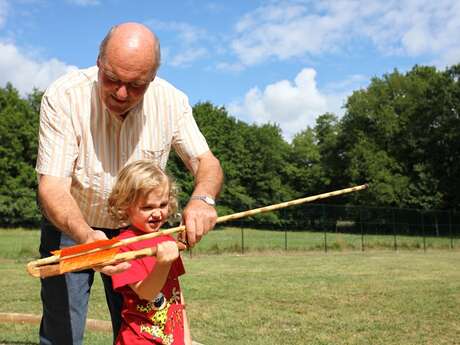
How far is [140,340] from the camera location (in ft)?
10.6

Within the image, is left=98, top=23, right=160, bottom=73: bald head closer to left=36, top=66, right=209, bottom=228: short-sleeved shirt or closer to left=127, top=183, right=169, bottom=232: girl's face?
left=36, top=66, right=209, bottom=228: short-sleeved shirt

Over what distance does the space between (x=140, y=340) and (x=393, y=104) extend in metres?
59.6

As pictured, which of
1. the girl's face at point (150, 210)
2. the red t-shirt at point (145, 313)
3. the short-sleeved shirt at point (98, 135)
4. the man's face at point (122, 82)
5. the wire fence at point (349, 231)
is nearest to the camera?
the man's face at point (122, 82)

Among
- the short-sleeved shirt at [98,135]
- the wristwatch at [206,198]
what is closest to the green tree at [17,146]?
the short-sleeved shirt at [98,135]

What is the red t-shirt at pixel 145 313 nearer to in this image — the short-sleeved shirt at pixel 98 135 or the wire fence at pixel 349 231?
the short-sleeved shirt at pixel 98 135

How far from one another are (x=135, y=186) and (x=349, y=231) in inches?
998

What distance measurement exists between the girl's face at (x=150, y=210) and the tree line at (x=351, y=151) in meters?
33.6

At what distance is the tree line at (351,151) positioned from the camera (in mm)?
45906

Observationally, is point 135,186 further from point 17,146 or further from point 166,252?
point 17,146

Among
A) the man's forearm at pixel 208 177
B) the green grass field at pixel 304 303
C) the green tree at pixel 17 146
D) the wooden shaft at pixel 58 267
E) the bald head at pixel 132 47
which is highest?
the green tree at pixel 17 146

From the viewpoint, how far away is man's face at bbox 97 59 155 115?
3090mm

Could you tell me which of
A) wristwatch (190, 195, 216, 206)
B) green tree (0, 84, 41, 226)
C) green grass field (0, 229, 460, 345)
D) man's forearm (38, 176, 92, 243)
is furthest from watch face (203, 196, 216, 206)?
green tree (0, 84, 41, 226)

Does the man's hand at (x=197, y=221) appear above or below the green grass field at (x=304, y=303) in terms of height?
above

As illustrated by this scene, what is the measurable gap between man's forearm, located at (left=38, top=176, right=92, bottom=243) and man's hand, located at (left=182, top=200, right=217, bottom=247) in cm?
51
